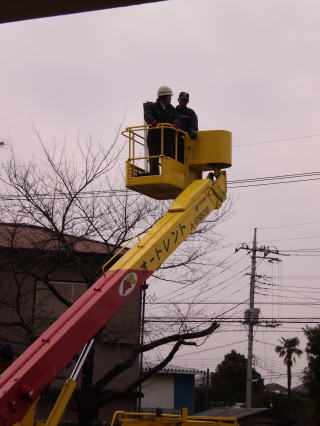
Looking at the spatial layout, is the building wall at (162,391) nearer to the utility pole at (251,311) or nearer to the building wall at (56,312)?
the utility pole at (251,311)

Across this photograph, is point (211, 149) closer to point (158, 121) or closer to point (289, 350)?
point (158, 121)

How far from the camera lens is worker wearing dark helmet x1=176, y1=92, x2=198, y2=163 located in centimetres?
990

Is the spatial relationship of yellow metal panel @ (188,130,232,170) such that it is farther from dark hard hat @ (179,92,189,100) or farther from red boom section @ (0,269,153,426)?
red boom section @ (0,269,153,426)

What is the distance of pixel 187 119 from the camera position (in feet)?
33.3

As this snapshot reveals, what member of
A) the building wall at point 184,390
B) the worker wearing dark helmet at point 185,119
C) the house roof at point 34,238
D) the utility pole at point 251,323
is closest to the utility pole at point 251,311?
the utility pole at point 251,323

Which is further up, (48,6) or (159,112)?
(159,112)

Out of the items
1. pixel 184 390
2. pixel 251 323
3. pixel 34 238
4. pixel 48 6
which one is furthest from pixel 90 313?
pixel 184 390

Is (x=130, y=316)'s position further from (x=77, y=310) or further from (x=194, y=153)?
(x=77, y=310)

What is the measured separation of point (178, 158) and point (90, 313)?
139 inches

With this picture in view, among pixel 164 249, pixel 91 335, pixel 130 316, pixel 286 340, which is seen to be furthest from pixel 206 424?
pixel 286 340

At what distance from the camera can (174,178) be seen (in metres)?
9.39

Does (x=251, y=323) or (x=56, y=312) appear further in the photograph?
(x=251, y=323)

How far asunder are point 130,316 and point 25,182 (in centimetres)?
757

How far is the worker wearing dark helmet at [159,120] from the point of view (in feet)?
31.9
